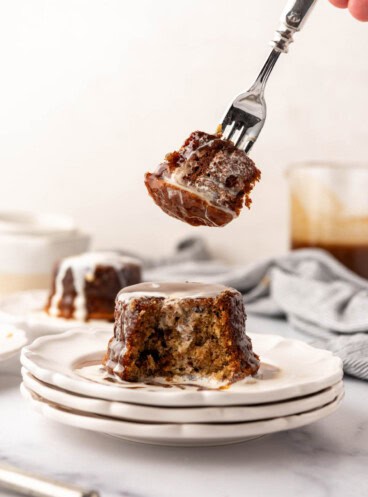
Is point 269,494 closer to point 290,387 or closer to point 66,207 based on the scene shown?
point 290,387

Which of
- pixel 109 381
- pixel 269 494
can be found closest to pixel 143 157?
pixel 109 381

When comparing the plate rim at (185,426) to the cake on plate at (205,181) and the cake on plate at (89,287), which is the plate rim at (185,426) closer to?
the cake on plate at (205,181)

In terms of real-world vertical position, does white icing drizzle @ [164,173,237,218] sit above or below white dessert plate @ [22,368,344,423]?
above

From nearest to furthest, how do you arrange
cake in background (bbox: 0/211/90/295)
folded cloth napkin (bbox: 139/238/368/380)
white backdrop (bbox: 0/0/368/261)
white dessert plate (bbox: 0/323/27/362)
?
white dessert plate (bbox: 0/323/27/362) → folded cloth napkin (bbox: 139/238/368/380) → cake in background (bbox: 0/211/90/295) → white backdrop (bbox: 0/0/368/261)

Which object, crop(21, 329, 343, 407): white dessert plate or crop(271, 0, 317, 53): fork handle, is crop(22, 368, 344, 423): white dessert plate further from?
crop(271, 0, 317, 53): fork handle

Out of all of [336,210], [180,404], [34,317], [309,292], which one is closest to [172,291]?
[180,404]

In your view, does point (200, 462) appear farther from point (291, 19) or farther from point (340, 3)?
point (340, 3)

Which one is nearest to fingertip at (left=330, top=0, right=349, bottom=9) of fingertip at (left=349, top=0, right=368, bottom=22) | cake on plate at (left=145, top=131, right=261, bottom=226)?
fingertip at (left=349, top=0, right=368, bottom=22)
